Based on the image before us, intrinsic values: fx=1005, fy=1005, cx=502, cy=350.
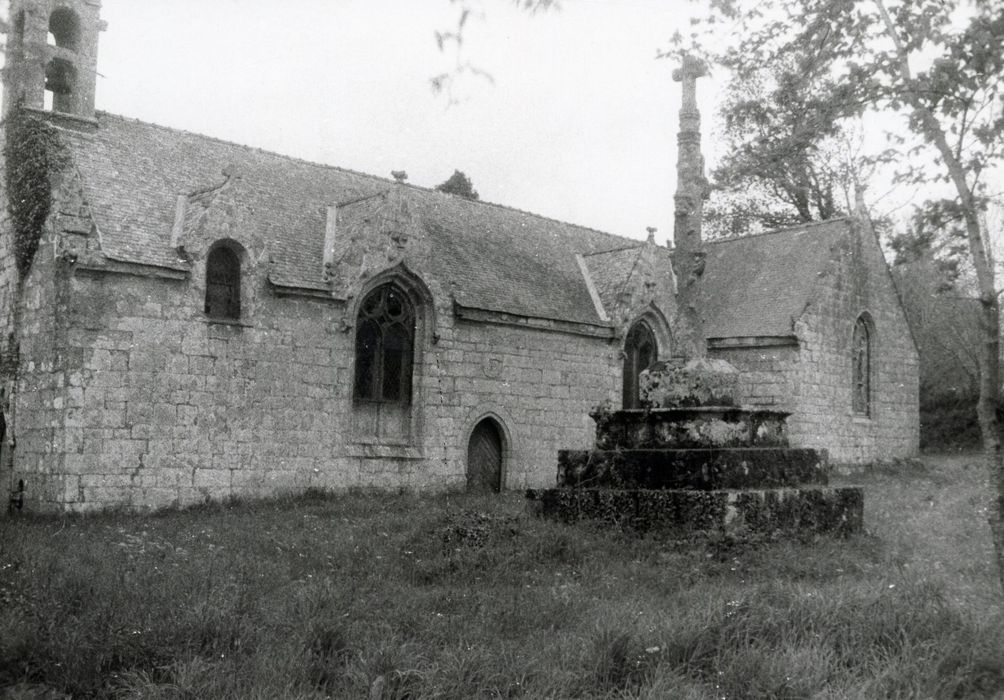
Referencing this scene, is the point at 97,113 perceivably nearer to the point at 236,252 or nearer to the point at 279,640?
the point at 236,252

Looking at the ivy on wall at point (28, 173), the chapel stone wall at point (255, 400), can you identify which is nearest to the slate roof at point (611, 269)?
the chapel stone wall at point (255, 400)

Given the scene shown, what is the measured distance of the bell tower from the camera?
1788 cm

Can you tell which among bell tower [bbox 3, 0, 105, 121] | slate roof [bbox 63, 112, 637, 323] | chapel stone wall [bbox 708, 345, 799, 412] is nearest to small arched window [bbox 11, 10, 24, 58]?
bell tower [bbox 3, 0, 105, 121]

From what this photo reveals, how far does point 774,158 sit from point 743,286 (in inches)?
692

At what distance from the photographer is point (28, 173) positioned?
57.3 ft

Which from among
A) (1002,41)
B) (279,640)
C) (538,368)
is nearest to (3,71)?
(538,368)

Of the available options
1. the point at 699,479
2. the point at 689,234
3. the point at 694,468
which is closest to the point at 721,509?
the point at 699,479

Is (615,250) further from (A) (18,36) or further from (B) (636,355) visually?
(A) (18,36)

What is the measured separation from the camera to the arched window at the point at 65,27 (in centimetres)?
1867

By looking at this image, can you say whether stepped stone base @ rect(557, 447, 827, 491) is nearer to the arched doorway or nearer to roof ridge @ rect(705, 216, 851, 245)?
the arched doorway

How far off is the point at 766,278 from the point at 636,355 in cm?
431

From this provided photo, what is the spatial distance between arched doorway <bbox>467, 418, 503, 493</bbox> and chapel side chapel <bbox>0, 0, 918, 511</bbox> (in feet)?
0.13

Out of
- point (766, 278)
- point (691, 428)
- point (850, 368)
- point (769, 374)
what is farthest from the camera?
point (766, 278)

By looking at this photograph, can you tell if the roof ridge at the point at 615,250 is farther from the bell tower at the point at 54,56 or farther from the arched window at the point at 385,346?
the bell tower at the point at 54,56
